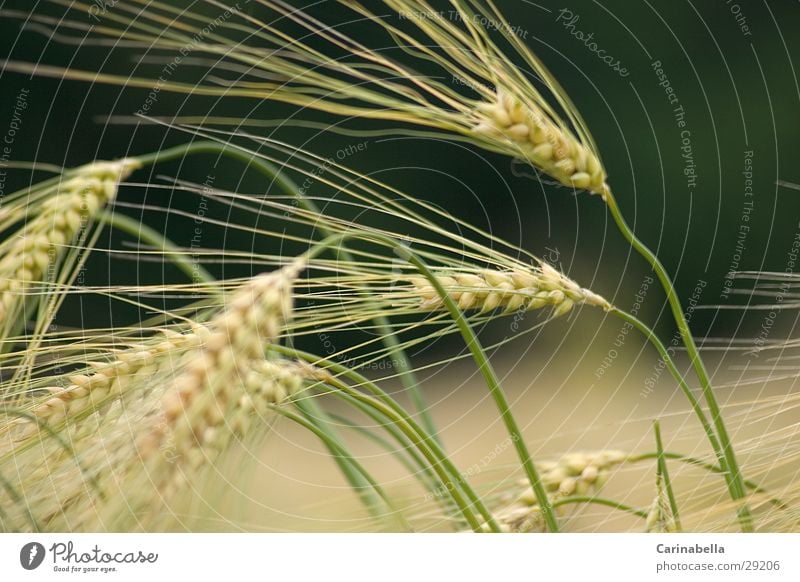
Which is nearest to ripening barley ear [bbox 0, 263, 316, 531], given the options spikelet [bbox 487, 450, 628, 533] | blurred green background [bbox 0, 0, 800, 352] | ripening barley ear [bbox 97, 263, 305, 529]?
ripening barley ear [bbox 97, 263, 305, 529]

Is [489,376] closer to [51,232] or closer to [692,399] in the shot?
[692,399]

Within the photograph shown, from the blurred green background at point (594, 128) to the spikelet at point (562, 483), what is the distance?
0.38 m

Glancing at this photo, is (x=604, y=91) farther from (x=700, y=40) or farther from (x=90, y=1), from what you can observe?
(x=90, y=1)

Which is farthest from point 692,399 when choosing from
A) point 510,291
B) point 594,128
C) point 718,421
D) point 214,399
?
point 594,128

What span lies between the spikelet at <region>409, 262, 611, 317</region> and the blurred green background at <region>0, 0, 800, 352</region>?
391mm

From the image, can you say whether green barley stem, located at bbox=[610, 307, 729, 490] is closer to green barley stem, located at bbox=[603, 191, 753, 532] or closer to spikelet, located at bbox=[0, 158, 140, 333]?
green barley stem, located at bbox=[603, 191, 753, 532]

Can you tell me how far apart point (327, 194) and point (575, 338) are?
77cm

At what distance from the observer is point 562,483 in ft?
2.40

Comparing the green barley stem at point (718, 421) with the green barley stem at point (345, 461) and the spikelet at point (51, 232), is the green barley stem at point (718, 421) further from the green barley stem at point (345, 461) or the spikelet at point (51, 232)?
the spikelet at point (51, 232)

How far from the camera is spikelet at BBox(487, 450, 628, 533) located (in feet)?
2.35

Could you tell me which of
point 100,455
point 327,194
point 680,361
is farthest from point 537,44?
point 100,455

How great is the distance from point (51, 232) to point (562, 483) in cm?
55
